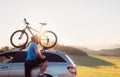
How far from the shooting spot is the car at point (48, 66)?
15.8m

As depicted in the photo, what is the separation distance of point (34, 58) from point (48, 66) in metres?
0.70

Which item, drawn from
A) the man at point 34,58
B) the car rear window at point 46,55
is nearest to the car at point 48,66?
the car rear window at point 46,55

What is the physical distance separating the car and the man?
29 centimetres

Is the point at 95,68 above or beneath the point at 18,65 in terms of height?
beneath

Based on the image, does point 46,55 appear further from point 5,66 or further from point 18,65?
point 5,66

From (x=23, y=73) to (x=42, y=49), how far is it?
1.37 m

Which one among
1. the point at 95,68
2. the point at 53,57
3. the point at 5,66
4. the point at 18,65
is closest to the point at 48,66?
the point at 53,57

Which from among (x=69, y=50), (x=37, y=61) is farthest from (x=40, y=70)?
(x=69, y=50)

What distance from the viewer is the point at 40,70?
15.6 m

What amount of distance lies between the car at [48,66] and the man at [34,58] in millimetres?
294

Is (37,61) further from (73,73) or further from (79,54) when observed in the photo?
(79,54)

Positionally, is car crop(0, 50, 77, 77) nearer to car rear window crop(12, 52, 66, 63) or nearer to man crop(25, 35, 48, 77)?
car rear window crop(12, 52, 66, 63)

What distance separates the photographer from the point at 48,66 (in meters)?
15.9

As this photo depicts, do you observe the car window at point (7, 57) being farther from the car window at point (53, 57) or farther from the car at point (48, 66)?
the car window at point (53, 57)
